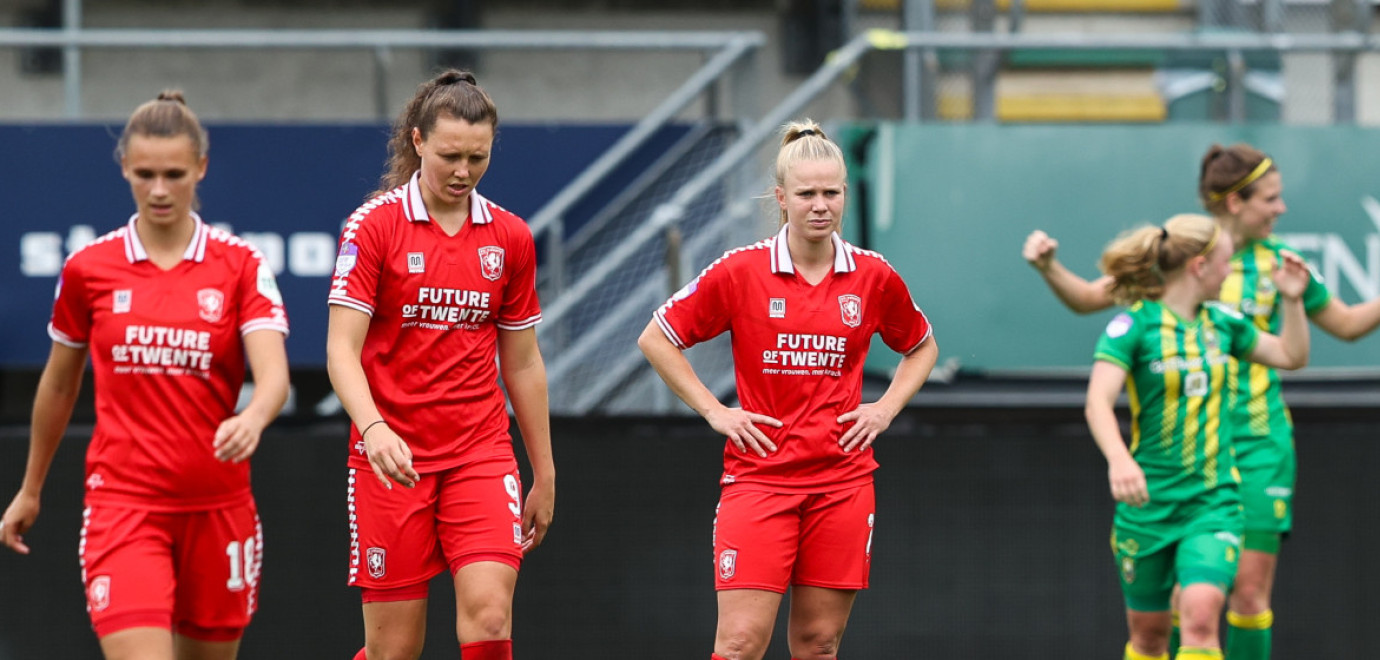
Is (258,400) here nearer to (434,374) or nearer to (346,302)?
(346,302)

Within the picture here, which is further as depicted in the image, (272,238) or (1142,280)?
(272,238)

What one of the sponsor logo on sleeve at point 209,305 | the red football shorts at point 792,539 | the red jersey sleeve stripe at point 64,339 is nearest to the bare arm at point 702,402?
the red football shorts at point 792,539

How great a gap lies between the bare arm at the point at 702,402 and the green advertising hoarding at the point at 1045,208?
7.52 feet

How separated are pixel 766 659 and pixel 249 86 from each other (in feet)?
16.5

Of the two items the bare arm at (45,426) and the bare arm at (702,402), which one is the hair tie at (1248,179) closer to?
the bare arm at (702,402)

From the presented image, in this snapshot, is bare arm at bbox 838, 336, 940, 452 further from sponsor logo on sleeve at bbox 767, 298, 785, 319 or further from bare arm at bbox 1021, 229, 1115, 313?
bare arm at bbox 1021, 229, 1115, 313

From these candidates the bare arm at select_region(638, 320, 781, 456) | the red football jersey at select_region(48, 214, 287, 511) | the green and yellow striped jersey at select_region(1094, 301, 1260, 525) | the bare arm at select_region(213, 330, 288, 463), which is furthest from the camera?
the green and yellow striped jersey at select_region(1094, 301, 1260, 525)

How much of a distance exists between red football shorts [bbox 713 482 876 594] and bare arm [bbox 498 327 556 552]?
586mm

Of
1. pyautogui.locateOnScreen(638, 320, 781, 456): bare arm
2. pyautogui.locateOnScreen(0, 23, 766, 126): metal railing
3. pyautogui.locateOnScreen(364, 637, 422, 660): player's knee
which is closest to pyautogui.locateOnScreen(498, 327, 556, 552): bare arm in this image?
pyautogui.locateOnScreen(638, 320, 781, 456): bare arm

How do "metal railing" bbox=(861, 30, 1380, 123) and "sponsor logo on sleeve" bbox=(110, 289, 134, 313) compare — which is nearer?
A: "sponsor logo on sleeve" bbox=(110, 289, 134, 313)

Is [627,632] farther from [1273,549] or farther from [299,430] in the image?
[1273,549]

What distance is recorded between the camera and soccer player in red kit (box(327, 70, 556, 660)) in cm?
462

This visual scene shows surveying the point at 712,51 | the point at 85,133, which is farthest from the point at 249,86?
the point at 712,51

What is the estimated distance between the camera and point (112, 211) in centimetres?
784
